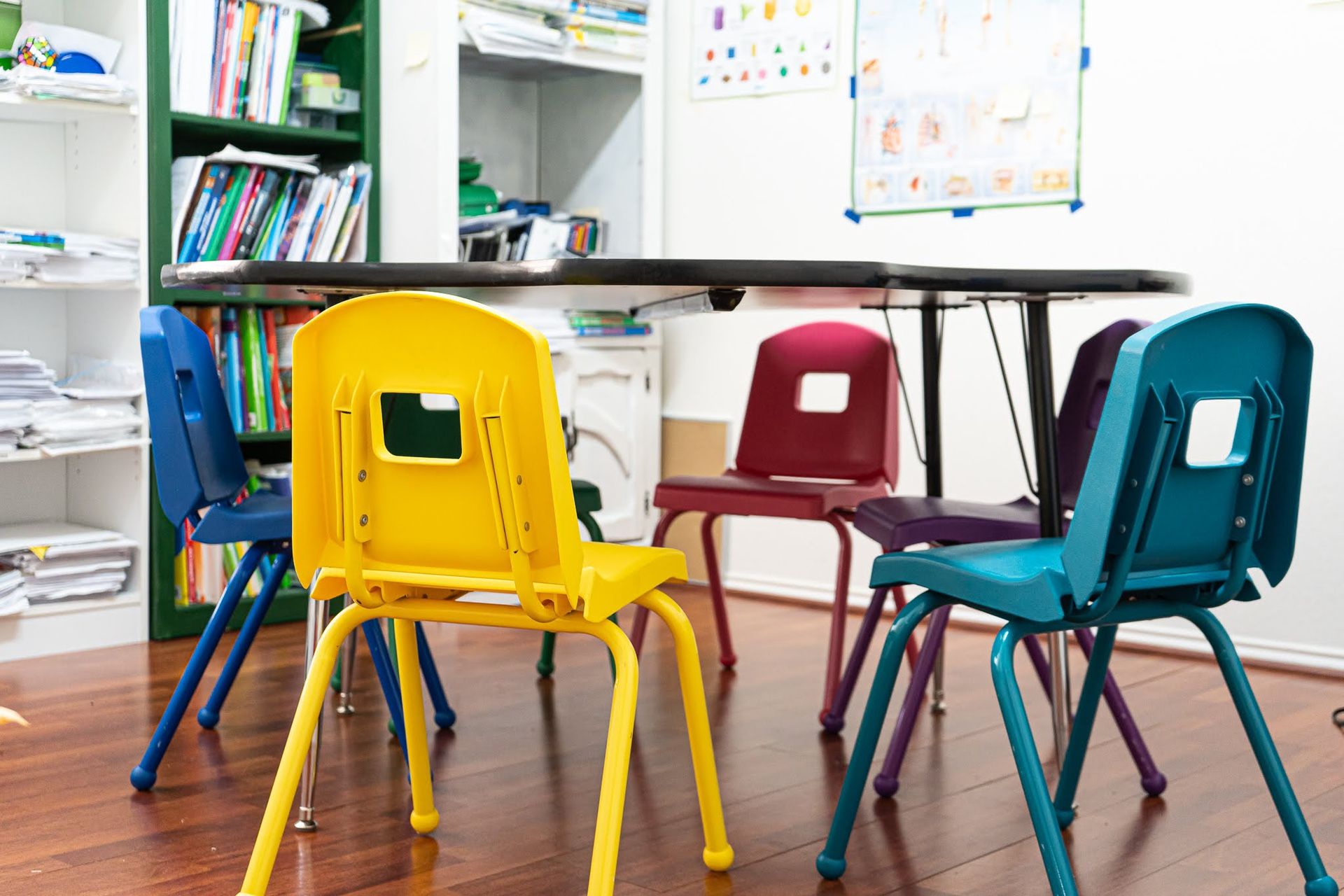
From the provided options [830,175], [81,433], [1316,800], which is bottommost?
[1316,800]

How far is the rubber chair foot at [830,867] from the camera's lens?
1.93m

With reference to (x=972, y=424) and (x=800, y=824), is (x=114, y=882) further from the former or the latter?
(x=972, y=424)

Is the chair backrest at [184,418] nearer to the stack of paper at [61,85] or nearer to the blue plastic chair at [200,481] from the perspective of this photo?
the blue plastic chair at [200,481]

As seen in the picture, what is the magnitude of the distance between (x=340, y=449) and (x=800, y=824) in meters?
0.95

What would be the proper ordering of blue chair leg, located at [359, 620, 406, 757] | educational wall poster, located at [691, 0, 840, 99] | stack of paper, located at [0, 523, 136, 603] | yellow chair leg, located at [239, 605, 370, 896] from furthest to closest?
educational wall poster, located at [691, 0, 840, 99] < stack of paper, located at [0, 523, 136, 603] < blue chair leg, located at [359, 620, 406, 757] < yellow chair leg, located at [239, 605, 370, 896]

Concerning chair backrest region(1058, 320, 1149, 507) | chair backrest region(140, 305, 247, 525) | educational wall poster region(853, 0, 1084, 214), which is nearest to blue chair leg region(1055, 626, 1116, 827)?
chair backrest region(1058, 320, 1149, 507)

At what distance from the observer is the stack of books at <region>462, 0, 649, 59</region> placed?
3.77 metres

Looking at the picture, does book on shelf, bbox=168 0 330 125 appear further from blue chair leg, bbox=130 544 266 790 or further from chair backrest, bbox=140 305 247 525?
blue chair leg, bbox=130 544 266 790

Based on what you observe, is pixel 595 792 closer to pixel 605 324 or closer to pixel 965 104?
pixel 605 324

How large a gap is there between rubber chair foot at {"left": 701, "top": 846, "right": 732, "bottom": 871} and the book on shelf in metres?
2.28

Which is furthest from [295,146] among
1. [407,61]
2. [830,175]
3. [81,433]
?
[830,175]

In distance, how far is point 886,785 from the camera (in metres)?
2.31

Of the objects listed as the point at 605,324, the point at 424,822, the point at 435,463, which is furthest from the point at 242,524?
the point at 605,324

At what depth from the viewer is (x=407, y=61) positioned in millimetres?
3736
